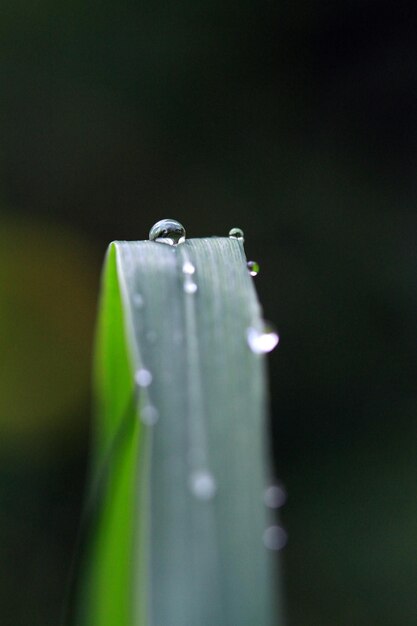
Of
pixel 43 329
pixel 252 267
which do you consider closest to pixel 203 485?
pixel 252 267

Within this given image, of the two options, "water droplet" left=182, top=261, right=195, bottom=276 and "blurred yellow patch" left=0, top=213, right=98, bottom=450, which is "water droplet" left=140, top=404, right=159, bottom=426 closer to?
"water droplet" left=182, top=261, right=195, bottom=276

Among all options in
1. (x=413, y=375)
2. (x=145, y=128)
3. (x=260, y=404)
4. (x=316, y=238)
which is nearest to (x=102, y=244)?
(x=145, y=128)

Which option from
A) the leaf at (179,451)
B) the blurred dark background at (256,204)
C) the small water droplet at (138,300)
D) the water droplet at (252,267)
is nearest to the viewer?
the leaf at (179,451)

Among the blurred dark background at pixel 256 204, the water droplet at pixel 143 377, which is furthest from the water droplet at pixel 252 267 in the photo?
the blurred dark background at pixel 256 204

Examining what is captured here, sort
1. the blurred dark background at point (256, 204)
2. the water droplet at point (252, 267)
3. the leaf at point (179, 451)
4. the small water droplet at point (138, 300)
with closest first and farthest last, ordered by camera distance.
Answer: the leaf at point (179, 451), the small water droplet at point (138, 300), the water droplet at point (252, 267), the blurred dark background at point (256, 204)

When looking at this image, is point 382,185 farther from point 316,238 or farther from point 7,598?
point 7,598

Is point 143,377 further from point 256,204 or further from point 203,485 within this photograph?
point 256,204

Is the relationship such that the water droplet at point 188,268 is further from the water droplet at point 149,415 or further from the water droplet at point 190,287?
the water droplet at point 149,415

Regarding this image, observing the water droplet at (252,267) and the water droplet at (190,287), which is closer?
the water droplet at (190,287)
